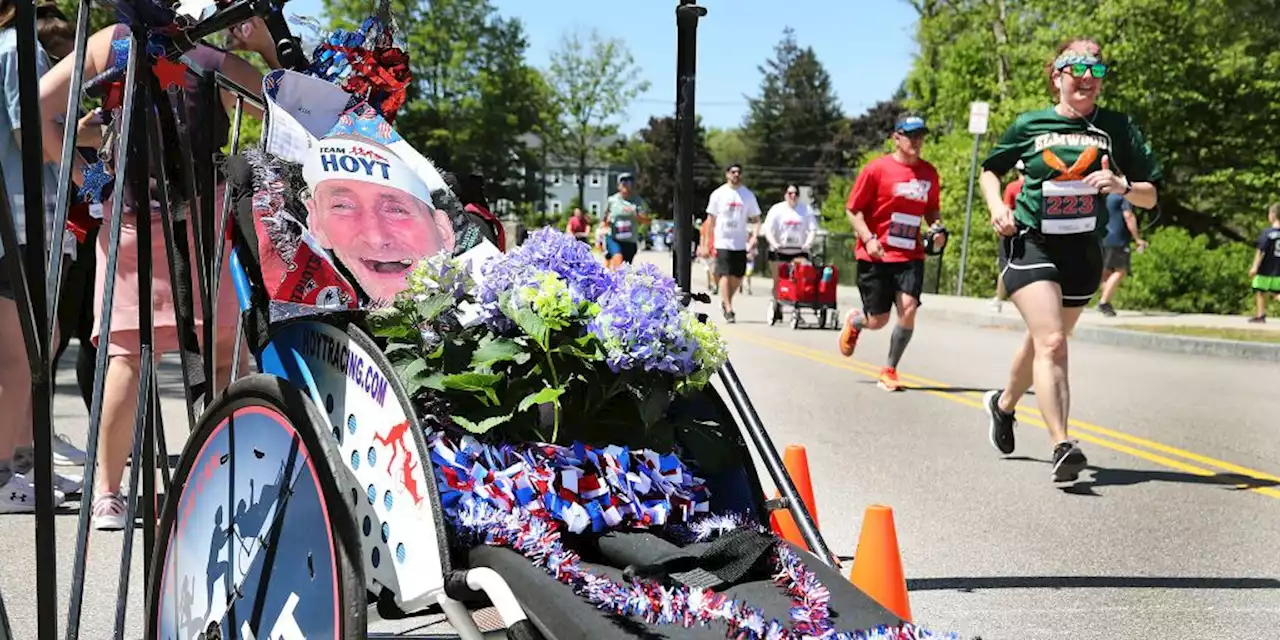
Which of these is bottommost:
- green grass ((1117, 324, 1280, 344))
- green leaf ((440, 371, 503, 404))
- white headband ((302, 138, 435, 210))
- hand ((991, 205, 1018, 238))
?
green grass ((1117, 324, 1280, 344))

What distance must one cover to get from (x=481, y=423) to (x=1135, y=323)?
54.2 feet

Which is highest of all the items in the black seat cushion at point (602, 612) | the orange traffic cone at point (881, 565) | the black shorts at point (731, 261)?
the black shorts at point (731, 261)

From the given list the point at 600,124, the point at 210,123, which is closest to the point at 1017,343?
the point at 210,123

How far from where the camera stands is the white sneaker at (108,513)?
481cm

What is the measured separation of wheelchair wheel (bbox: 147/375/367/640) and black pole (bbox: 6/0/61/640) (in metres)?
0.25

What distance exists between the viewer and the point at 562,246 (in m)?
2.58

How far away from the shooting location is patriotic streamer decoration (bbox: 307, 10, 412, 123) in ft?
9.29

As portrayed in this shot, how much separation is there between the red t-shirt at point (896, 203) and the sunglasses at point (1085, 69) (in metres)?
3.63

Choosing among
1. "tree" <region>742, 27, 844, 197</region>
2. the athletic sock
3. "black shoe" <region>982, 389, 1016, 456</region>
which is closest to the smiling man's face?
"black shoe" <region>982, 389, 1016, 456</region>

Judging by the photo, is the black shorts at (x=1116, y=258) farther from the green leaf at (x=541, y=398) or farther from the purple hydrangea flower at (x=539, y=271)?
the green leaf at (x=541, y=398)

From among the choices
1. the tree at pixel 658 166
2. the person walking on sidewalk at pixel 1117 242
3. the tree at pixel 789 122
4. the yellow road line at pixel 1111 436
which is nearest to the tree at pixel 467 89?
the tree at pixel 658 166

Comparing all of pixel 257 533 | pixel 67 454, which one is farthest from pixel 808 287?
pixel 257 533

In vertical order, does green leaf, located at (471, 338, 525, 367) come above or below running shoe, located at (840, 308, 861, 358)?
above

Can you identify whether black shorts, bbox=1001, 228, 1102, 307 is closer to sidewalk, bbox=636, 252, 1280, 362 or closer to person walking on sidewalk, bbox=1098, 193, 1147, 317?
sidewalk, bbox=636, 252, 1280, 362
